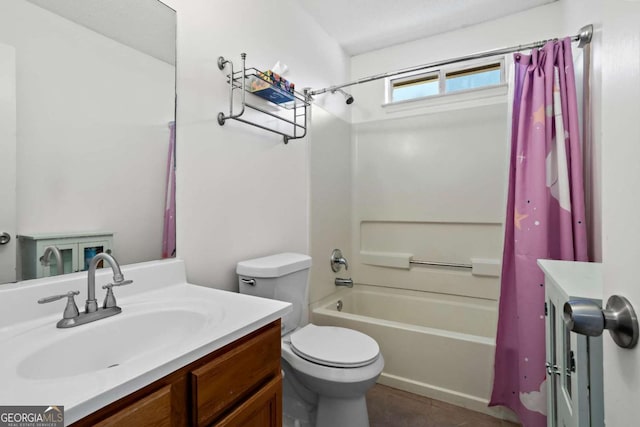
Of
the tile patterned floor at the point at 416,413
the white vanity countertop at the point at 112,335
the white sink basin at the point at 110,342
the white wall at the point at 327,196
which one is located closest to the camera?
the white vanity countertop at the point at 112,335

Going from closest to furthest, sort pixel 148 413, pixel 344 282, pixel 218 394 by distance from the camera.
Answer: pixel 148 413 < pixel 218 394 < pixel 344 282

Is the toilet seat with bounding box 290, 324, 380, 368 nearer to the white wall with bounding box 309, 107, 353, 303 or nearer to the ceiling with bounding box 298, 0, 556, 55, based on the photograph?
the white wall with bounding box 309, 107, 353, 303

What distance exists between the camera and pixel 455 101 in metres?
2.44

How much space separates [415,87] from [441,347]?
2064 mm

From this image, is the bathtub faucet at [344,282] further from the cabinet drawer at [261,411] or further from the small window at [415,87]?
the small window at [415,87]

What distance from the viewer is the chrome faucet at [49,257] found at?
0.94 m

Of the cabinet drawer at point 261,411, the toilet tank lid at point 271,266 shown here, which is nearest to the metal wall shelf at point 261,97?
the toilet tank lid at point 271,266

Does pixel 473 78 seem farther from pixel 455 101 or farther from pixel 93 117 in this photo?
pixel 93 117

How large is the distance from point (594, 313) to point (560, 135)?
5.27 feet

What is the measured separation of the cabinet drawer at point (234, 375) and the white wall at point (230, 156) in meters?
0.59

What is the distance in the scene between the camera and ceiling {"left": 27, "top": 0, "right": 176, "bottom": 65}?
3.34ft

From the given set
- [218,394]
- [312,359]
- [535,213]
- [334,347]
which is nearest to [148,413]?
[218,394]

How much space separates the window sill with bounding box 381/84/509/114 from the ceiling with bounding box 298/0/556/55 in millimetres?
512

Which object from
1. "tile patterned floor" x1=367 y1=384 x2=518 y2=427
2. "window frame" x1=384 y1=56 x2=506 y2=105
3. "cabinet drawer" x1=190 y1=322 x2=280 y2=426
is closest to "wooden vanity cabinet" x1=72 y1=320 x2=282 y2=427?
"cabinet drawer" x1=190 y1=322 x2=280 y2=426
